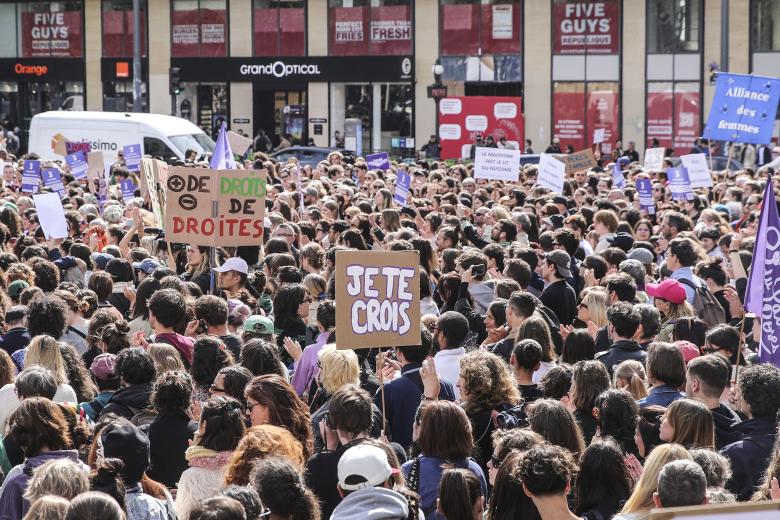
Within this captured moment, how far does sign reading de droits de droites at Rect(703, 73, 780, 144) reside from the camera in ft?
68.3

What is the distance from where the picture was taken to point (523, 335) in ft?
28.1

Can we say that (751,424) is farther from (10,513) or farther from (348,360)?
(10,513)

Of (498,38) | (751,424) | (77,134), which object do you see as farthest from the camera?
(498,38)

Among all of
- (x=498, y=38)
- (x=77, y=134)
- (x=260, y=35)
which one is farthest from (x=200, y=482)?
(x=260, y=35)

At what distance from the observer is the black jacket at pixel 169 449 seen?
6699 mm

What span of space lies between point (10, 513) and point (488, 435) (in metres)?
2.65

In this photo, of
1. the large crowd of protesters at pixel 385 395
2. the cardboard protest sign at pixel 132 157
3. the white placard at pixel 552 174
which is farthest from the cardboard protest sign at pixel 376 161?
the large crowd of protesters at pixel 385 395

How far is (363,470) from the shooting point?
5383 mm

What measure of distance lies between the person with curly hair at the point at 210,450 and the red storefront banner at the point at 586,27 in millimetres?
40431

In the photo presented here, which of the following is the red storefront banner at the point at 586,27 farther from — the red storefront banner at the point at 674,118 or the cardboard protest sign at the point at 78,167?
the cardboard protest sign at the point at 78,167

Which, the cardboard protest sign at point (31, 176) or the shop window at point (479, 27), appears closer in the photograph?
the cardboard protest sign at point (31, 176)

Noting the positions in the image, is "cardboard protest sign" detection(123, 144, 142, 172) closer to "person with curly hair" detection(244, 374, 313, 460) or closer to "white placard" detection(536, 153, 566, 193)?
"white placard" detection(536, 153, 566, 193)

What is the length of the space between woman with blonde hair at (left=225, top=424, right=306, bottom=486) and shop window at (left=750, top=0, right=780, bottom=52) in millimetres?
40019

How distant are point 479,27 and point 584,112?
497 centimetres
